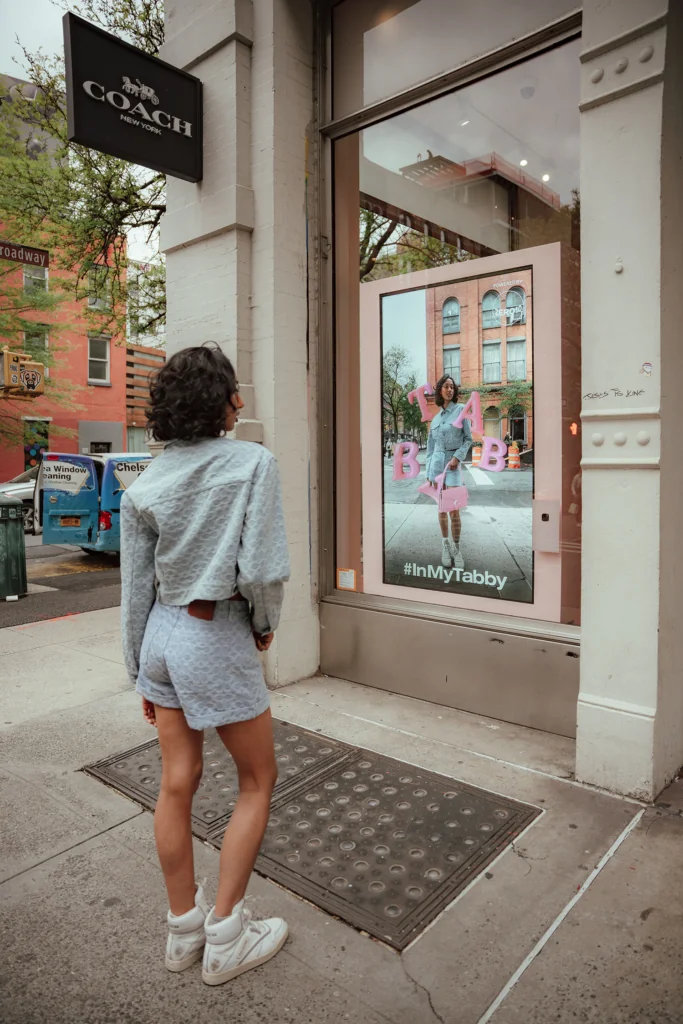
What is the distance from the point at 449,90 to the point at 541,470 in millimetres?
2619

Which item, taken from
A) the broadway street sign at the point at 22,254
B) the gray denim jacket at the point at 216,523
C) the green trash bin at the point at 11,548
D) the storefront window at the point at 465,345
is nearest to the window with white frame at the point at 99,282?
the broadway street sign at the point at 22,254

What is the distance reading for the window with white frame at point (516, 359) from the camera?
4414mm

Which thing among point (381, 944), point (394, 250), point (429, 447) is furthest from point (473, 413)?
point (381, 944)

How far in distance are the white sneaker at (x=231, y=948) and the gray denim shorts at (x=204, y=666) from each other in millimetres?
660

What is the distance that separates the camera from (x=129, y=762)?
3.87 m

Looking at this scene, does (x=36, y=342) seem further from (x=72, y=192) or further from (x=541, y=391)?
(x=541, y=391)

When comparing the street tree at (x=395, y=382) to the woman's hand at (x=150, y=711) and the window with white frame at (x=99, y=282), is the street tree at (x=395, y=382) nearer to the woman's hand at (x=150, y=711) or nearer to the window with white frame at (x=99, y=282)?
the woman's hand at (x=150, y=711)

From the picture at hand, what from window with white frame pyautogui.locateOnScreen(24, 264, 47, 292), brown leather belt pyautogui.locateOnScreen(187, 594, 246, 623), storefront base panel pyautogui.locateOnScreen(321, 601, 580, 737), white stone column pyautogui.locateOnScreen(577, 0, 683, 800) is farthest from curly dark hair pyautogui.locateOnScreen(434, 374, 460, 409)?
window with white frame pyautogui.locateOnScreen(24, 264, 47, 292)

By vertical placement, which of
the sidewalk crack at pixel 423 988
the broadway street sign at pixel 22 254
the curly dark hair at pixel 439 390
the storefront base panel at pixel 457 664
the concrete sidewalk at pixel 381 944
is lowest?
the sidewalk crack at pixel 423 988

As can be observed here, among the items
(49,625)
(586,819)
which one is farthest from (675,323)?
(49,625)

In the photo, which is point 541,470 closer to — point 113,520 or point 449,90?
point 449,90

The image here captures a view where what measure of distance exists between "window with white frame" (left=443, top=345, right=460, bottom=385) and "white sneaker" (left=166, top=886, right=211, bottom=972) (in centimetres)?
356

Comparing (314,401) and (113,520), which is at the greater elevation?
(314,401)

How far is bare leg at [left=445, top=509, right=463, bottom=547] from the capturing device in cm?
475
